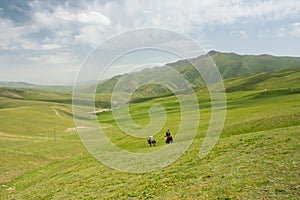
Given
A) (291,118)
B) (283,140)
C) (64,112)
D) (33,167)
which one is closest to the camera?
(283,140)

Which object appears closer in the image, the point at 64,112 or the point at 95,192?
the point at 95,192

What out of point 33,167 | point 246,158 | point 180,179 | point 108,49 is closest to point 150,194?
point 180,179

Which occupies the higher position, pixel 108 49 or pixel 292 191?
pixel 108 49

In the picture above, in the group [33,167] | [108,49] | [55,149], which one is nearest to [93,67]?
[108,49]

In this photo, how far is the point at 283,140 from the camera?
28.4 m

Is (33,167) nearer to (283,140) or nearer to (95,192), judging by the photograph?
(95,192)

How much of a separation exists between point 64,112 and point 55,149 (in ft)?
351

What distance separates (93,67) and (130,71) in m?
4.19

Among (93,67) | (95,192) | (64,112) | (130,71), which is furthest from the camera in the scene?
(64,112)

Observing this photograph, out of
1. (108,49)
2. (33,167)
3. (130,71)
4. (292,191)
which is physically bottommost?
(33,167)

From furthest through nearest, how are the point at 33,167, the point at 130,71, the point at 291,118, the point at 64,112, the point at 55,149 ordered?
the point at 64,112 < the point at 55,149 < the point at 33,167 < the point at 291,118 < the point at 130,71

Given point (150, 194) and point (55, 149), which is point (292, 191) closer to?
point (150, 194)

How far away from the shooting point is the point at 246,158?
24.9 meters

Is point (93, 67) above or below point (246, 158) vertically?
above
